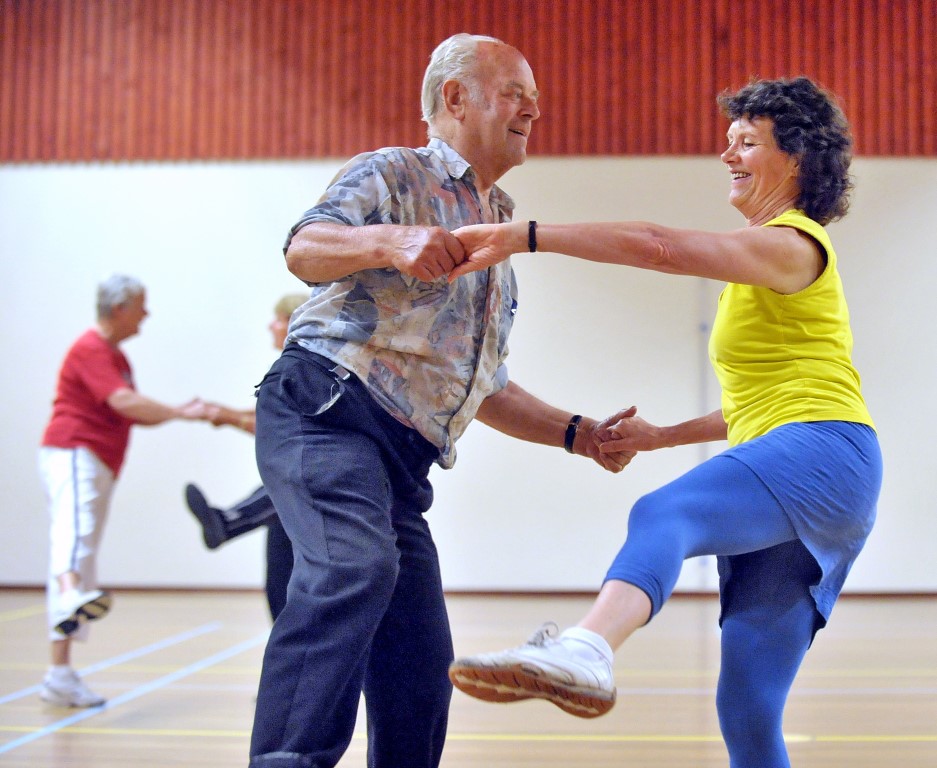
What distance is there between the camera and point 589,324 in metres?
7.64

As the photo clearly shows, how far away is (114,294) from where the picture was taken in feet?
14.4

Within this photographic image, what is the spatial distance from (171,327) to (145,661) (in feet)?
11.4

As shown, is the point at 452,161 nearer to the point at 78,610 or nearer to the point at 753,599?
the point at 753,599

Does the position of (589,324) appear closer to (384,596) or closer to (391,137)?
(391,137)

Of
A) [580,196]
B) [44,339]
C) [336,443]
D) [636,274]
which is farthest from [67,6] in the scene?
[336,443]

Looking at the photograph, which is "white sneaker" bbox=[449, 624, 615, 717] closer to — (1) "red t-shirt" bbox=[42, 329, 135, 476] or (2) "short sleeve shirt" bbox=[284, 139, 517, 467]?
(2) "short sleeve shirt" bbox=[284, 139, 517, 467]

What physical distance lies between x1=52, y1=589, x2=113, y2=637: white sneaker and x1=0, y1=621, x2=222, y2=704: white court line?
0.49 meters

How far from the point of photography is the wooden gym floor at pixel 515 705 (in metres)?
3.31

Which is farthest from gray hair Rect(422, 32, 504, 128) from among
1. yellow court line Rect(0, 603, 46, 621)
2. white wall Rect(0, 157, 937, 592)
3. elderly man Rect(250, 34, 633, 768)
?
white wall Rect(0, 157, 937, 592)

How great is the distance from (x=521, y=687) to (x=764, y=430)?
0.76 meters

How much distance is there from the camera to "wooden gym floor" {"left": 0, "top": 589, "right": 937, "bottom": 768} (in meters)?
3.31

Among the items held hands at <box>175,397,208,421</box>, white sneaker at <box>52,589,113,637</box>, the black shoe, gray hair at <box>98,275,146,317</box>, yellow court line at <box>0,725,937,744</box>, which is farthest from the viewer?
held hands at <box>175,397,208,421</box>

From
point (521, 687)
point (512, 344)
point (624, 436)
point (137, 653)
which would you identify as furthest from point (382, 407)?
point (512, 344)

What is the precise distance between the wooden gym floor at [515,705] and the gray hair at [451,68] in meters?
1.99
